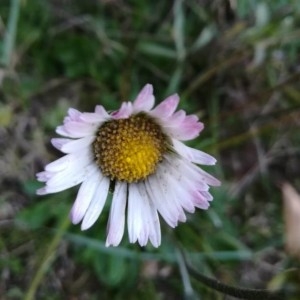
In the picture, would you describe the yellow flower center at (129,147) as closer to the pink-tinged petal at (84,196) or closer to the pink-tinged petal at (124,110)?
the pink-tinged petal at (84,196)

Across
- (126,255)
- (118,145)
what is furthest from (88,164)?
(126,255)

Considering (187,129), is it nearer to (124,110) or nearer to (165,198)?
(124,110)

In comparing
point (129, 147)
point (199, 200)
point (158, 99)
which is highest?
point (158, 99)

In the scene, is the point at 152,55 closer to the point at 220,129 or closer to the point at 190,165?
the point at 220,129

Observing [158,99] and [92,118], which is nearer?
[92,118]

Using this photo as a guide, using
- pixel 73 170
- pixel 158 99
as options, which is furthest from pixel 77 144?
pixel 158 99

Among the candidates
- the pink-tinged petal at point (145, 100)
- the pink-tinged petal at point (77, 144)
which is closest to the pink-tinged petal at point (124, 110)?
the pink-tinged petal at point (145, 100)

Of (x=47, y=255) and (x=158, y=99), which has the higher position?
(x=158, y=99)

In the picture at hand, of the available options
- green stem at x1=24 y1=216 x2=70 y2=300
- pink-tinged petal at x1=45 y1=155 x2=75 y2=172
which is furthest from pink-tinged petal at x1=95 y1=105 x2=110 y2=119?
green stem at x1=24 y1=216 x2=70 y2=300
